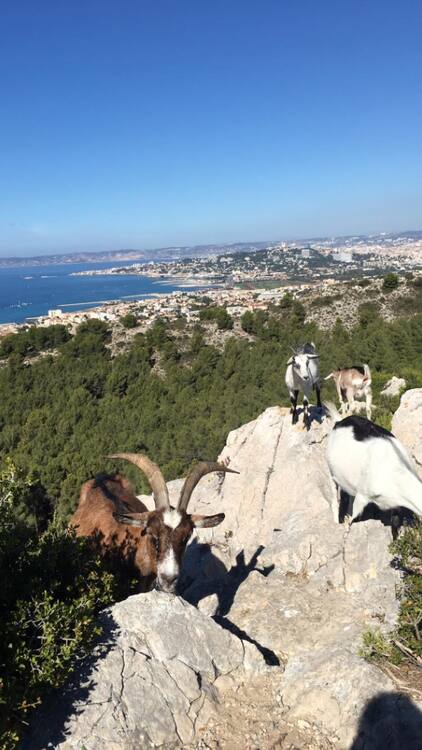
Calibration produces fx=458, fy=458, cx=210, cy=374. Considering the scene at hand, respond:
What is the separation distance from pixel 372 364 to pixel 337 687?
2174cm

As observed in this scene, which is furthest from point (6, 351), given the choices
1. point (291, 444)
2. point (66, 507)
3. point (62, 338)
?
point (291, 444)

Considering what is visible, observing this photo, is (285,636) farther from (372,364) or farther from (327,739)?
(372,364)

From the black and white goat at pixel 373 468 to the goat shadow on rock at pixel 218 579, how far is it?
2.27 meters

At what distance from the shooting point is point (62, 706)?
4223mm

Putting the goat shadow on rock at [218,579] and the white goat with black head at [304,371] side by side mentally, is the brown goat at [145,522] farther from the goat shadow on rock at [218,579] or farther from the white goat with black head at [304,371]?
the white goat with black head at [304,371]

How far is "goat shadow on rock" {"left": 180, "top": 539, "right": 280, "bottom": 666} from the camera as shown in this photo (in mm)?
7504

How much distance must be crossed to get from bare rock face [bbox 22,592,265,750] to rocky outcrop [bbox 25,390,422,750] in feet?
0.03

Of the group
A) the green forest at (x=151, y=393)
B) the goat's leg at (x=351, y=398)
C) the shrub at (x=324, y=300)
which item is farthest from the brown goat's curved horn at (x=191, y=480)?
the shrub at (x=324, y=300)

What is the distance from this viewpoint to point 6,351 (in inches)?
1870

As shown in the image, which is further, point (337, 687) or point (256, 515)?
point (256, 515)

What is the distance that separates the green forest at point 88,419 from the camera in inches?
170

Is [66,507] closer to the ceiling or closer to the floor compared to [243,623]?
closer to the floor

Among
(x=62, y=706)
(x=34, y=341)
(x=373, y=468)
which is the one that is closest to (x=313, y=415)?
(x=373, y=468)

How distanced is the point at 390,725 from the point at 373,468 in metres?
3.17
